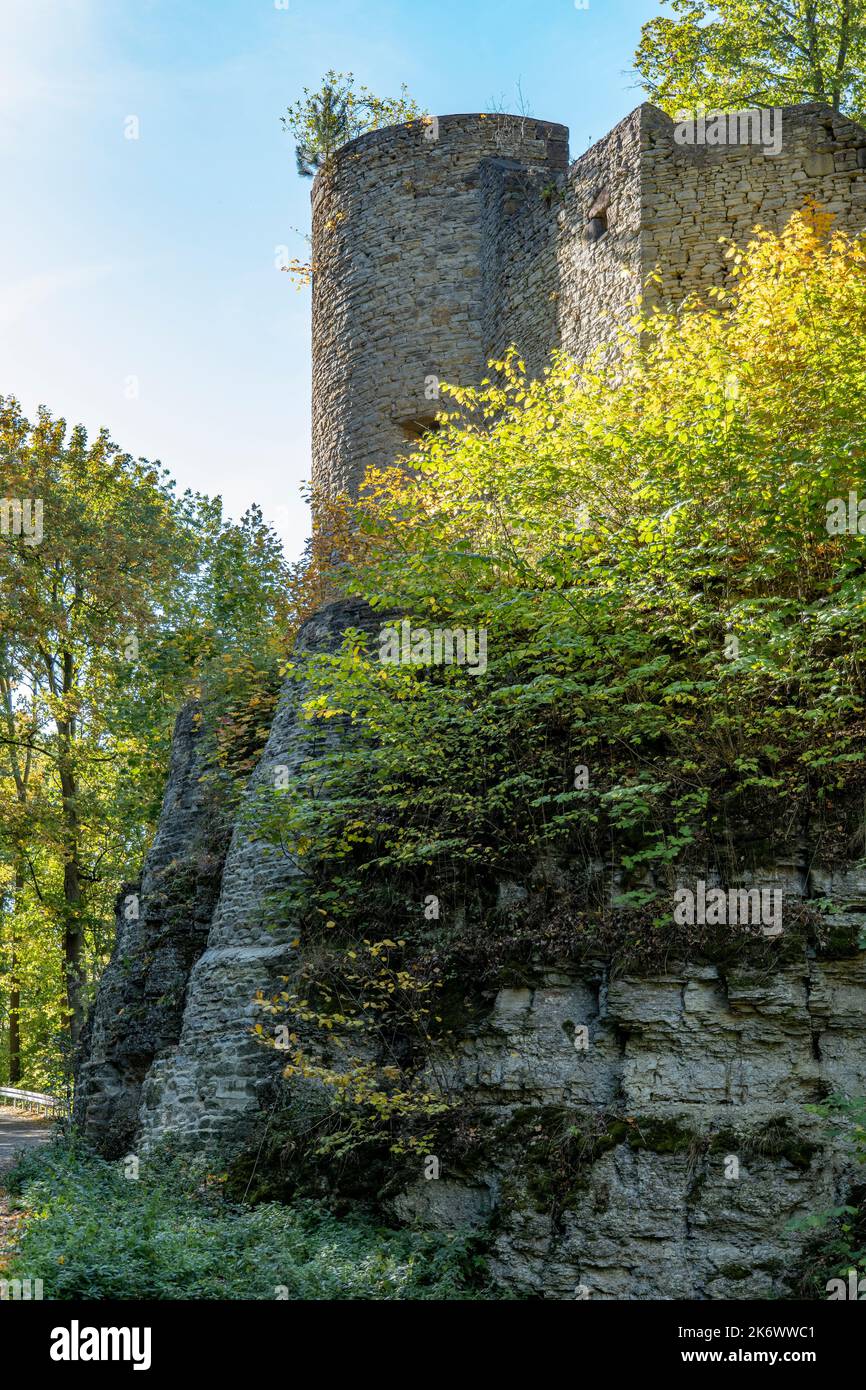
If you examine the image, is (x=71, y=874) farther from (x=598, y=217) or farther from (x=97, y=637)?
(x=598, y=217)

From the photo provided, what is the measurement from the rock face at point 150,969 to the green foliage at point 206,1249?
2.26m

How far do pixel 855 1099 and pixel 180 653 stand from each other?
44.1ft


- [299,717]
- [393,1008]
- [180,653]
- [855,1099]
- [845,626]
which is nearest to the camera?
[855,1099]

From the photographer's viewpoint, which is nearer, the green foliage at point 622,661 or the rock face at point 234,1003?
the green foliage at point 622,661

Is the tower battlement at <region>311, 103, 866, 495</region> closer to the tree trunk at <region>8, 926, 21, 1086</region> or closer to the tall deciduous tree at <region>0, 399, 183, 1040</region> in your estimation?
the tall deciduous tree at <region>0, 399, 183, 1040</region>

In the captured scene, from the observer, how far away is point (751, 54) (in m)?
24.2

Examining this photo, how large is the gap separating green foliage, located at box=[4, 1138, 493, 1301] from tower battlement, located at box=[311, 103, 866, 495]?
11109 mm

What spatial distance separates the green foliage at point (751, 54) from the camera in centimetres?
2400

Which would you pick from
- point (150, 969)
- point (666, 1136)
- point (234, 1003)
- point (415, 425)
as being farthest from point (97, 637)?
point (666, 1136)

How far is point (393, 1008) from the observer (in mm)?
10672

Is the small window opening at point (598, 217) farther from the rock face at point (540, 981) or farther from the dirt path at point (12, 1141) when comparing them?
the dirt path at point (12, 1141)

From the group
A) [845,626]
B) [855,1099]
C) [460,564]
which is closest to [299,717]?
[460,564]

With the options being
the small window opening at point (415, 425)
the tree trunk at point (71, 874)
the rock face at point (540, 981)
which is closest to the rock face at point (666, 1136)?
the rock face at point (540, 981)
